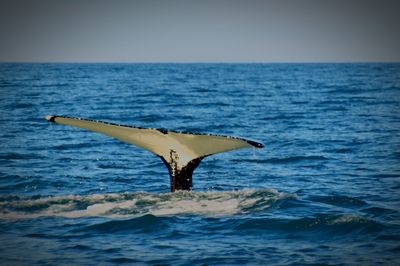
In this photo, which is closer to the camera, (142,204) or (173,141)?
(173,141)

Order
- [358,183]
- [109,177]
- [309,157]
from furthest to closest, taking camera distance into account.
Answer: [309,157] → [109,177] → [358,183]

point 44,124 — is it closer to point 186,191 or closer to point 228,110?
point 228,110

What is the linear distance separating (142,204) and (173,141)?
73.5 inches

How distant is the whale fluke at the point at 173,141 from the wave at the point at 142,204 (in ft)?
2.13

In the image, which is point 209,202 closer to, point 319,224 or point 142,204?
point 142,204

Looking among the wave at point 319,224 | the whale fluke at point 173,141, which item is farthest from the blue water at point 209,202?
the whale fluke at point 173,141

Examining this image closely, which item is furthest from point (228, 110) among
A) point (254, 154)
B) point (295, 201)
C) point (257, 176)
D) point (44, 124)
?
point (295, 201)

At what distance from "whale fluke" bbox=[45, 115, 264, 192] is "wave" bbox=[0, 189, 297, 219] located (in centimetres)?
65

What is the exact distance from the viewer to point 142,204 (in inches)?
404

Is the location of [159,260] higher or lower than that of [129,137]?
lower

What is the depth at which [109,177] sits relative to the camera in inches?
554

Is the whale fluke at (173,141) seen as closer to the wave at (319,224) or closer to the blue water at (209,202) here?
the blue water at (209,202)

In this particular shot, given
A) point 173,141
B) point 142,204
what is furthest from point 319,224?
point 142,204

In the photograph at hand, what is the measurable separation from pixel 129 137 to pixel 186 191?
2.09 m
